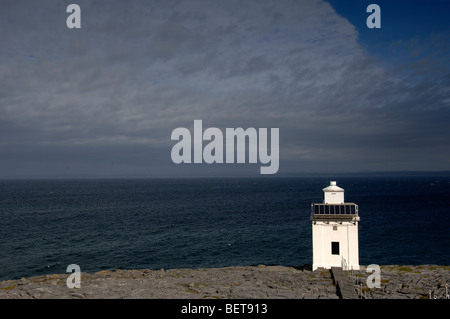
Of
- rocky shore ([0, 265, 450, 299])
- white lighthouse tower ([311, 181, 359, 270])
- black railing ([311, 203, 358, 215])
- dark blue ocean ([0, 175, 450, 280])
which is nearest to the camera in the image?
rocky shore ([0, 265, 450, 299])

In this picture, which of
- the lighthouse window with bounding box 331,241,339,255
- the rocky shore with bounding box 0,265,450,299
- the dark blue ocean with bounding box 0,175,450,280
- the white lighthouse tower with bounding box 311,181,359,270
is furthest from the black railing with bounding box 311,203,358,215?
the dark blue ocean with bounding box 0,175,450,280

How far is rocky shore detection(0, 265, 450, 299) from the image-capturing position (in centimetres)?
1983

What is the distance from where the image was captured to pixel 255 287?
2191 cm

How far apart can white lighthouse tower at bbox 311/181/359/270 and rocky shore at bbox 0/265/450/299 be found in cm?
113

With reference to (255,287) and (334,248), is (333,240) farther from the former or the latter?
(255,287)

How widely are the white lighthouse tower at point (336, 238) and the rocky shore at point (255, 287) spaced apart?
1126 millimetres

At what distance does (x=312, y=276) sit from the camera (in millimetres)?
24453

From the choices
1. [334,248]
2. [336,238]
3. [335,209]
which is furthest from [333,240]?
[335,209]

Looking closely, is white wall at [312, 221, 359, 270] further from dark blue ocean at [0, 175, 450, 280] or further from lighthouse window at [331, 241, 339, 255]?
dark blue ocean at [0, 175, 450, 280]
